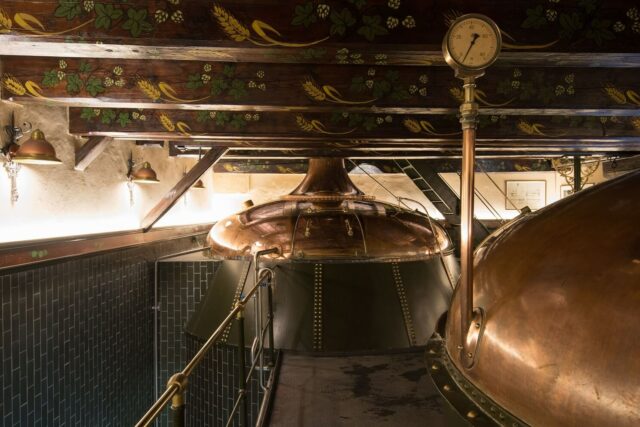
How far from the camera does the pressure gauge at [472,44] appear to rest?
5.49ft

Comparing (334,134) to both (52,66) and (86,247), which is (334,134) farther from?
(86,247)

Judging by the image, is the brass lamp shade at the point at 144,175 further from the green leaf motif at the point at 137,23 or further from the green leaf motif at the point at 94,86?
the green leaf motif at the point at 137,23

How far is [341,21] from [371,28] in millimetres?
216

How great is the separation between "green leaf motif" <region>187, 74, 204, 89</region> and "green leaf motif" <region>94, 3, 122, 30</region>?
4.25 feet

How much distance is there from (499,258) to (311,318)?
295cm

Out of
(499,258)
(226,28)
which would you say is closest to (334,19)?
(226,28)

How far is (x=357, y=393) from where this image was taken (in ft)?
9.75

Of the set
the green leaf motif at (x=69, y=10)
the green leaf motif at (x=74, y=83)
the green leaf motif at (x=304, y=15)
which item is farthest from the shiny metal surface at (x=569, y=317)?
the green leaf motif at (x=74, y=83)

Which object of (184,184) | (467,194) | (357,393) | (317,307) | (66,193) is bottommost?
(357,393)

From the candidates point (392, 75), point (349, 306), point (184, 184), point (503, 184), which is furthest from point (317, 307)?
point (503, 184)

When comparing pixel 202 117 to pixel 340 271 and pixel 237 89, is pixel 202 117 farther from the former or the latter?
pixel 340 271

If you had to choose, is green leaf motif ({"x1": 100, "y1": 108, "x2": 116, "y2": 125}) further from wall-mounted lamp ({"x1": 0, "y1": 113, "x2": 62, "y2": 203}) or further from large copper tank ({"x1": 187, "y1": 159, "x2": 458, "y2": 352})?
large copper tank ({"x1": 187, "y1": 159, "x2": 458, "y2": 352})

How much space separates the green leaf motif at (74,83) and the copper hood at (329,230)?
244cm

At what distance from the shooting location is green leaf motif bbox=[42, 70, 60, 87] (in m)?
3.82
